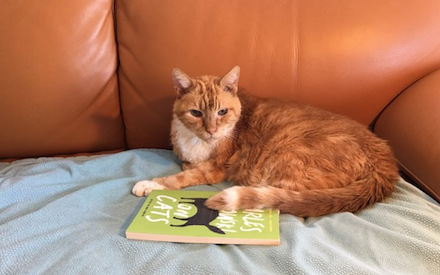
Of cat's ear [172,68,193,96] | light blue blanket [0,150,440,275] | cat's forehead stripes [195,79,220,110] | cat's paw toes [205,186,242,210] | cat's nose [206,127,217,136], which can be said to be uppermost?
cat's ear [172,68,193,96]

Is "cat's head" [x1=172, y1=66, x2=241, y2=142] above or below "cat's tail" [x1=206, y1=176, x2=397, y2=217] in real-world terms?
above

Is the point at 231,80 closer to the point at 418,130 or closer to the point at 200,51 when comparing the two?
the point at 200,51

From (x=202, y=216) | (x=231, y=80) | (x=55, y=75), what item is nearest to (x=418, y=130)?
(x=231, y=80)

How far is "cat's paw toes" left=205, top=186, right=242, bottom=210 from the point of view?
3.83 ft

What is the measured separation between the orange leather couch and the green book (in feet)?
2.09

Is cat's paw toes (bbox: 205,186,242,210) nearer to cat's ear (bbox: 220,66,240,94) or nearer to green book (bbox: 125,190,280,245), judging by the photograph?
green book (bbox: 125,190,280,245)

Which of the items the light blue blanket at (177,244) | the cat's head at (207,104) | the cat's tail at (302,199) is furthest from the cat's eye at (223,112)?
the light blue blanket at (177,244)

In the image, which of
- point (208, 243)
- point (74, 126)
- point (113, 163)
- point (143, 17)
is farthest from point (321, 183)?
point (74, 126)

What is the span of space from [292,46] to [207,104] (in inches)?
20.1

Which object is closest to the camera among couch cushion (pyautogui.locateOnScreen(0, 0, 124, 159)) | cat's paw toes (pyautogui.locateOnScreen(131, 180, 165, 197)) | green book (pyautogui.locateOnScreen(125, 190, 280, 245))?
green book (pyautogui.locateOnScreen(125, 190, 280, 245))

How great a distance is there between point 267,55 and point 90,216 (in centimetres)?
107

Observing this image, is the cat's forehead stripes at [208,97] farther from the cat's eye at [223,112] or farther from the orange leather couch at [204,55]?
the orange leather couch at [204,55]

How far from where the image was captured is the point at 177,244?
104cm

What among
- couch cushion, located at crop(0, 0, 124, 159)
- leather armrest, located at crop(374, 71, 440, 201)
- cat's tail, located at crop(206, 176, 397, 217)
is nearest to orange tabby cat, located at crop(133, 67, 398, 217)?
cat's tail, located at crop(206, 176, 397, 217)
